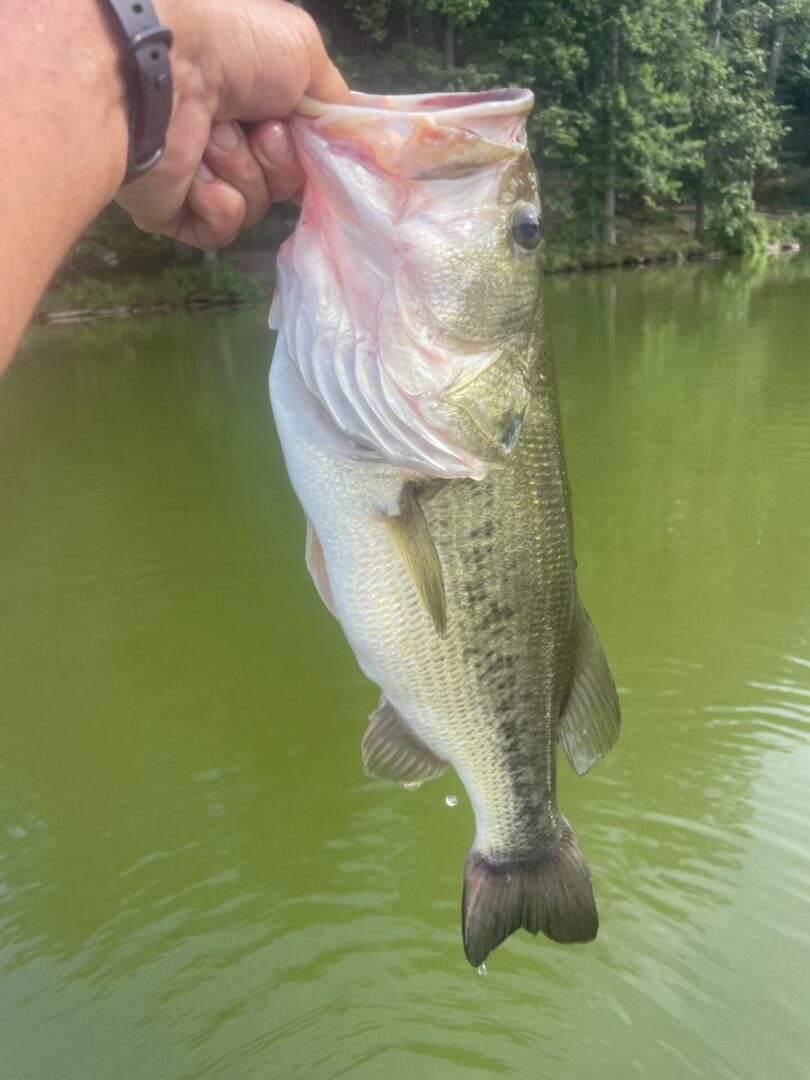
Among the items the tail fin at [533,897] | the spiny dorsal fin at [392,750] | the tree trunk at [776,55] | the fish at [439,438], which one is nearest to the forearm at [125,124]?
the fish at [439,438]

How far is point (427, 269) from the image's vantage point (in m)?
1.71

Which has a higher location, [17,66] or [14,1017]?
[17,66]

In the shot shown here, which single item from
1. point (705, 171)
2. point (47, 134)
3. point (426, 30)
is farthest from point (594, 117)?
point (47, 134)

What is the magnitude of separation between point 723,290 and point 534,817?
18964 millimetres

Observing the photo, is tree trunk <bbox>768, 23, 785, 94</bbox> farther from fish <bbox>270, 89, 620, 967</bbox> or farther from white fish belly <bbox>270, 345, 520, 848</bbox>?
white fish belly <bbox>270, 345, 520, 848</bbox>

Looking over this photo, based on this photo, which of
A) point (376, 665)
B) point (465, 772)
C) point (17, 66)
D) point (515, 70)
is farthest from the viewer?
point (515, 70)

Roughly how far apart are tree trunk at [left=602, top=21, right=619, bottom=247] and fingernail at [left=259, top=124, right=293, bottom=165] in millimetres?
26659

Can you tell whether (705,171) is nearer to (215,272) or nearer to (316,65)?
(215,272)

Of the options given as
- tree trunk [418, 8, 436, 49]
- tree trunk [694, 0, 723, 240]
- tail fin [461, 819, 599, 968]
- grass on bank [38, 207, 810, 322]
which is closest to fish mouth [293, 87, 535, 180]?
tail fin [461, 819, 599, 968]

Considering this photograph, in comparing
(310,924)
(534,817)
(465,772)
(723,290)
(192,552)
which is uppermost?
(465,772)

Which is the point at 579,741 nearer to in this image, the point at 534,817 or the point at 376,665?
the point at 534,817

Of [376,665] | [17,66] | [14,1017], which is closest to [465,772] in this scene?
[376,665]

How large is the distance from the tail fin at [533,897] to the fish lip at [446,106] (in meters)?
1.52

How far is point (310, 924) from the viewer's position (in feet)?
11.4
